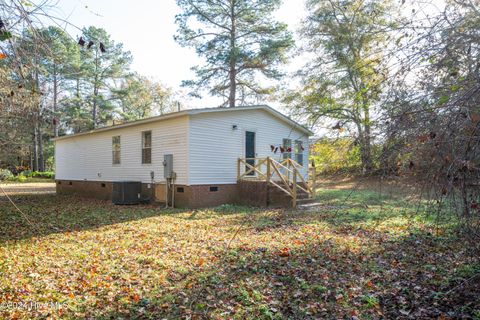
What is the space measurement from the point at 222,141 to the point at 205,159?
1.04 metres

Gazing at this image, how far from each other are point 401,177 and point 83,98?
109 feet

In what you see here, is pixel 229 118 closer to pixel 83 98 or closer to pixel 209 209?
pixel 209 209

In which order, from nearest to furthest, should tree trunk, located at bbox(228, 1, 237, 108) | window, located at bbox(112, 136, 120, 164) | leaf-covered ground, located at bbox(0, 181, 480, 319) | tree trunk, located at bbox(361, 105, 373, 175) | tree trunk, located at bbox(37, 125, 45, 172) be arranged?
tree trunk, located at bbox(361, 105, 373, 175) → leaf-covered ground, located at bbox(0, 181, 480, 319) → window, located at bbox(112, 136, 120, 164) → tree trunk, located at bbox(228, 1, 237, 108) → tree trunk, located at bbox(37, 125, 45, 172)

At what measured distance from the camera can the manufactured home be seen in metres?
10.9

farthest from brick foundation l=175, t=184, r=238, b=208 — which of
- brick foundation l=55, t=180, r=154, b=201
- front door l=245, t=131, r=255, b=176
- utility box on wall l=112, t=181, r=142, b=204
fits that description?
utility box on wall l=112, t=181, r=142, b=204

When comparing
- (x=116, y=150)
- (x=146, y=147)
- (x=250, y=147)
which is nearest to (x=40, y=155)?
(x=116, y=150)

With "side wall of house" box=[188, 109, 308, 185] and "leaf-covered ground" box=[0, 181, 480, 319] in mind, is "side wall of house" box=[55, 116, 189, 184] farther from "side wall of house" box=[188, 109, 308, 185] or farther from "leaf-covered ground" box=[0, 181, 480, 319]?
"leaf-covered ground" box=[0, 181, 480, 319]

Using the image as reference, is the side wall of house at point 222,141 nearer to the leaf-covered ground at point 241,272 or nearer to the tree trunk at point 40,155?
the leaf-covered ground at point 241,272

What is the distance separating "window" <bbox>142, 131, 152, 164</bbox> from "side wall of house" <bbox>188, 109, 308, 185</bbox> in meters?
2.47

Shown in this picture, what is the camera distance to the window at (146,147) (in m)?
12.4

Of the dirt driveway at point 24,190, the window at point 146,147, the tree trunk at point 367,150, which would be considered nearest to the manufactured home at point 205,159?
the window at point 146,147

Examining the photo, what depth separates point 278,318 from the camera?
3168mm

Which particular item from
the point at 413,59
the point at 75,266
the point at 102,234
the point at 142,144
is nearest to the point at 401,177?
the point at 413,59

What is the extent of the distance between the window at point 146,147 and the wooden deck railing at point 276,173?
3.46 m
